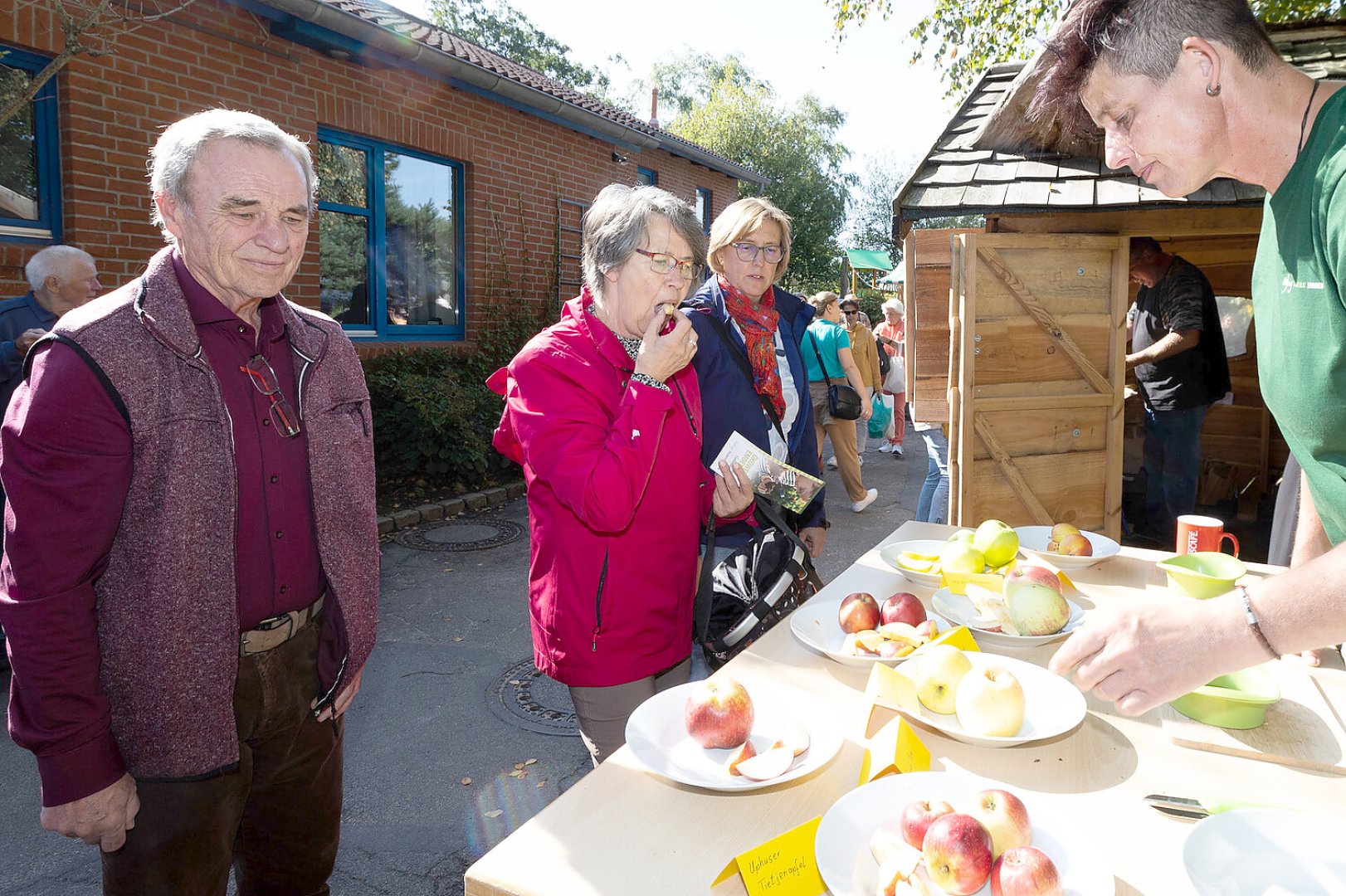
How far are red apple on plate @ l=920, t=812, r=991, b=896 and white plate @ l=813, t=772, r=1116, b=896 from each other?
0.06 meters

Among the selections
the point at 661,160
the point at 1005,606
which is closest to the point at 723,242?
the point at 1005,606

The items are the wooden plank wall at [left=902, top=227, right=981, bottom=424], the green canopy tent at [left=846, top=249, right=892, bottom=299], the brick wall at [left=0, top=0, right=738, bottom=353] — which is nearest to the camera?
the wooden plank wall at [left=902, top=227, right=981, bottom=424]

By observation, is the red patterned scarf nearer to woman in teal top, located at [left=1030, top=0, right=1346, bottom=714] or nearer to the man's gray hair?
woman in teal top, located at [left=1030, top=0, right=1346, bottom=714]

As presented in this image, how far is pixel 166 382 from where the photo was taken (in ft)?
5.69

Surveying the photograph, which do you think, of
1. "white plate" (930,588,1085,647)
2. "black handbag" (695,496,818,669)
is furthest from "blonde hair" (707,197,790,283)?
"white plate" (930,588,1085,647)

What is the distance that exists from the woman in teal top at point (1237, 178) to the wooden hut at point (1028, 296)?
268 cm

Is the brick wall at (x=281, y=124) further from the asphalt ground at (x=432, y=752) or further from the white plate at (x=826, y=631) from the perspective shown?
the white plate at (x=826, y=631)

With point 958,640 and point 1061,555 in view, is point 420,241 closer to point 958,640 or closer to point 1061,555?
point 1061,555

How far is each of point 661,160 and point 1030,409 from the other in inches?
423

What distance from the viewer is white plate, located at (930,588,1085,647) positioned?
191 cm

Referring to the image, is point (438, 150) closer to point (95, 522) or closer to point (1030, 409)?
point (1030, 409)

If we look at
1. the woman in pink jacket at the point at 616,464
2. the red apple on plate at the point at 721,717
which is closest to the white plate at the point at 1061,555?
the woman in pink jacket at the point at 616,464

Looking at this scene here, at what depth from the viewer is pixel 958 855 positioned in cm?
104

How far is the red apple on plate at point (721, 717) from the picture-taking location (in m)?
1.46
